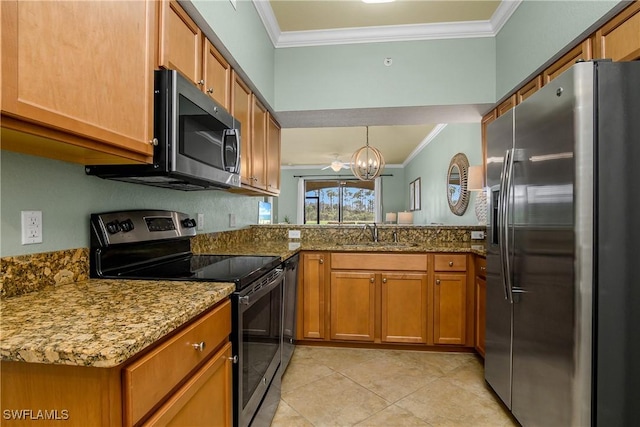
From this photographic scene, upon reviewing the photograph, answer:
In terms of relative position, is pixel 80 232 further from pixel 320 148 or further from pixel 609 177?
pixel 320 148

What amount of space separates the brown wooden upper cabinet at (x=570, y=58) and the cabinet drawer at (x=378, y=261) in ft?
4.90

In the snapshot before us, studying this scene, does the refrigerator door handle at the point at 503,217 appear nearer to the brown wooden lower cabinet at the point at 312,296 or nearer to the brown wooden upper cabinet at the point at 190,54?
the brown wooden lower cabinet at the point at 312,296

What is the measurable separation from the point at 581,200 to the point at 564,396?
0.79 metres

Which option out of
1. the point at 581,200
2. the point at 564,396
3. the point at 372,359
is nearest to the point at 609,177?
the point at 581,200

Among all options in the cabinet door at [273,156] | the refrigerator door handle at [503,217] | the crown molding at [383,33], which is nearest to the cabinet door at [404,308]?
the refrigerator door handle at [503,217]

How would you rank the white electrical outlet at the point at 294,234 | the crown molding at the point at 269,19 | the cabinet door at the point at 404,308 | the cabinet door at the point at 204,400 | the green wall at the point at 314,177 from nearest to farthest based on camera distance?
the cabinet door at the point at 204,400, the crown molding at the point at 269,19, the cabinet door at the point at 404,308, the white electrical outlet at the point at 294,234, the green wall at the point at 314,177

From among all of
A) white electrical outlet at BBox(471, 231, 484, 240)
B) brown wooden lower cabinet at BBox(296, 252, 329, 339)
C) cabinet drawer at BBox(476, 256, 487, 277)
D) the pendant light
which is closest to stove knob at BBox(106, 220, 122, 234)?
brown wooden lower cabinet at BBox(296, 252, 329, 339)

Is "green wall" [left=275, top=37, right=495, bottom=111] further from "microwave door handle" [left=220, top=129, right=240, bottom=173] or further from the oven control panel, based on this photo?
the oven control panel

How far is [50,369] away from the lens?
695 millimetres

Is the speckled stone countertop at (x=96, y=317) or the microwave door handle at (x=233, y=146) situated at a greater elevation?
the microwave door handle at (x=233, y=146)

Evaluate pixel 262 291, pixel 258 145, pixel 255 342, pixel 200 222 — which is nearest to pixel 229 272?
pixel 262 291

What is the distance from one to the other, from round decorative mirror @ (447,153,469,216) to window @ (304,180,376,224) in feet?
13.8

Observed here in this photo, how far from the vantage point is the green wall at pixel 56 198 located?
3.29ft

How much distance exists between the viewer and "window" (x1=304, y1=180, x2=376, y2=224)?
29.4 feet
